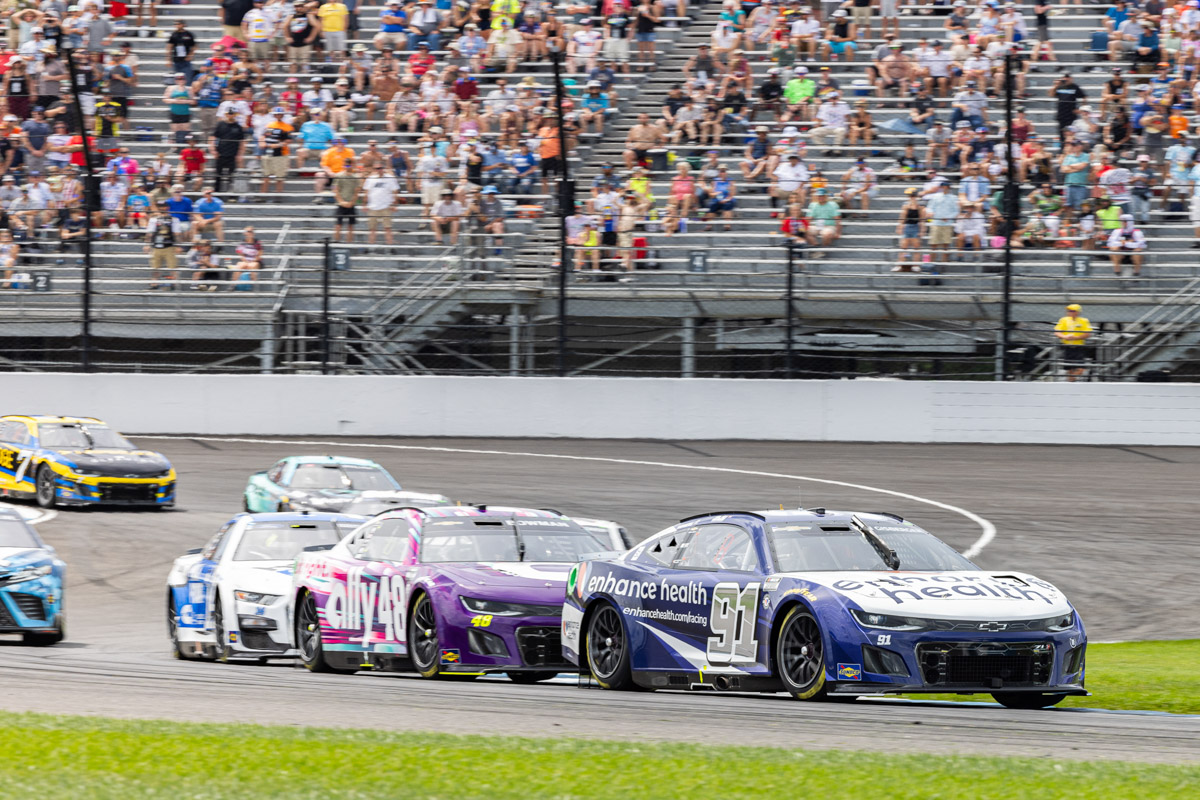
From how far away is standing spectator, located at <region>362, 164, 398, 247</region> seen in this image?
94.0ft

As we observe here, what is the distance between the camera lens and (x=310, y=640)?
1298cm

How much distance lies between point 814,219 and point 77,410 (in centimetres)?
1186

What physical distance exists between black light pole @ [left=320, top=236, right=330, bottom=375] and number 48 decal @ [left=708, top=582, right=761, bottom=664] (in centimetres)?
1831

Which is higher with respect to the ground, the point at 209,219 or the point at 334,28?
the point at 334,28

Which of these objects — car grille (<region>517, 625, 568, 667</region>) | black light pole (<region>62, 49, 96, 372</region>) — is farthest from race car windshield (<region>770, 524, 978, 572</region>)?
black light pole (<region>62, 49, 96, 372</region>)

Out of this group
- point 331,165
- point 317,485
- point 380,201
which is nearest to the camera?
point 317,485

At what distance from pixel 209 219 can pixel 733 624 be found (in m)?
20.9

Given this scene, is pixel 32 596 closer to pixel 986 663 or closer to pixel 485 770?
pixel 986 663

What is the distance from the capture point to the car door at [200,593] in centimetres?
1412

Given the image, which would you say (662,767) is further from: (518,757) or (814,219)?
(814,219)

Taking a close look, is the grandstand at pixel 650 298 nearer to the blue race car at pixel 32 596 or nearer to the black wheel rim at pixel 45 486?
the black wheel rim at pixel 45 486

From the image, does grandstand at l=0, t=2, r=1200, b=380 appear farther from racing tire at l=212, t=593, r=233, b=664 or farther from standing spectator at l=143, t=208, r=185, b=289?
racing tire at l=212, t=593, r=233, b=664

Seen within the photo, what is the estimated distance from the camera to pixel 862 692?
944 centimetres

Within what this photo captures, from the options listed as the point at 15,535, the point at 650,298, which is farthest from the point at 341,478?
the point at 650,298
